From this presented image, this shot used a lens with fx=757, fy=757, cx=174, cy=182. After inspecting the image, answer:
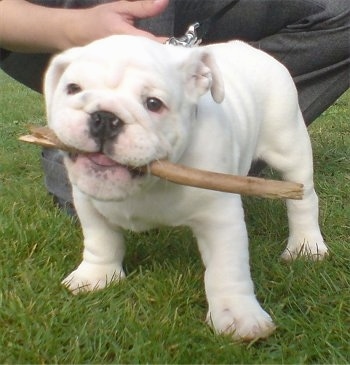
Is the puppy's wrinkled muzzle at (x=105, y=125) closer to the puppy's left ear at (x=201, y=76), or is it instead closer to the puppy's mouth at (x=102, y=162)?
the puppy's mouth at (x=102, y=162)

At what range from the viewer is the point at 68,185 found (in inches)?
127

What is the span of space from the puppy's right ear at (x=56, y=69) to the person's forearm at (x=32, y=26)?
20.5 inches

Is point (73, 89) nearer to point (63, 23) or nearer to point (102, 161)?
point (102, 161)

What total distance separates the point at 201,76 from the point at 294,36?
1597 mm

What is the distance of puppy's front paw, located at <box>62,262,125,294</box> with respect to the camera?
240 centimetres

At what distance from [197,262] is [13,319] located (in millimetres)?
720

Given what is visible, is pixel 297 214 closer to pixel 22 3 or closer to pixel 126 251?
pixel 126 251

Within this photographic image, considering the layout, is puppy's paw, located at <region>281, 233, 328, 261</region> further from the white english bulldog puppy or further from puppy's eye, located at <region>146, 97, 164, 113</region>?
puppy's eye, located at <region>146, 97, 164, 113</region>

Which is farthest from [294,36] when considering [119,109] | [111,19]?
[119,109]

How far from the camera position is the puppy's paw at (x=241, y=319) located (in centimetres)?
207

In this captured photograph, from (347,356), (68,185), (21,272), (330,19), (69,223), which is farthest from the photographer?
(330,19)

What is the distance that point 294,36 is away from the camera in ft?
12.0

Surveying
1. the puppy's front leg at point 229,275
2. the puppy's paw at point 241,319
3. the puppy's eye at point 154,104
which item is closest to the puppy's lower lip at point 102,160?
the puppy's eye at point 154,104

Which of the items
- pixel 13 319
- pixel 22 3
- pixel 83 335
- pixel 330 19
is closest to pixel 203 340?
pixel 83 335
